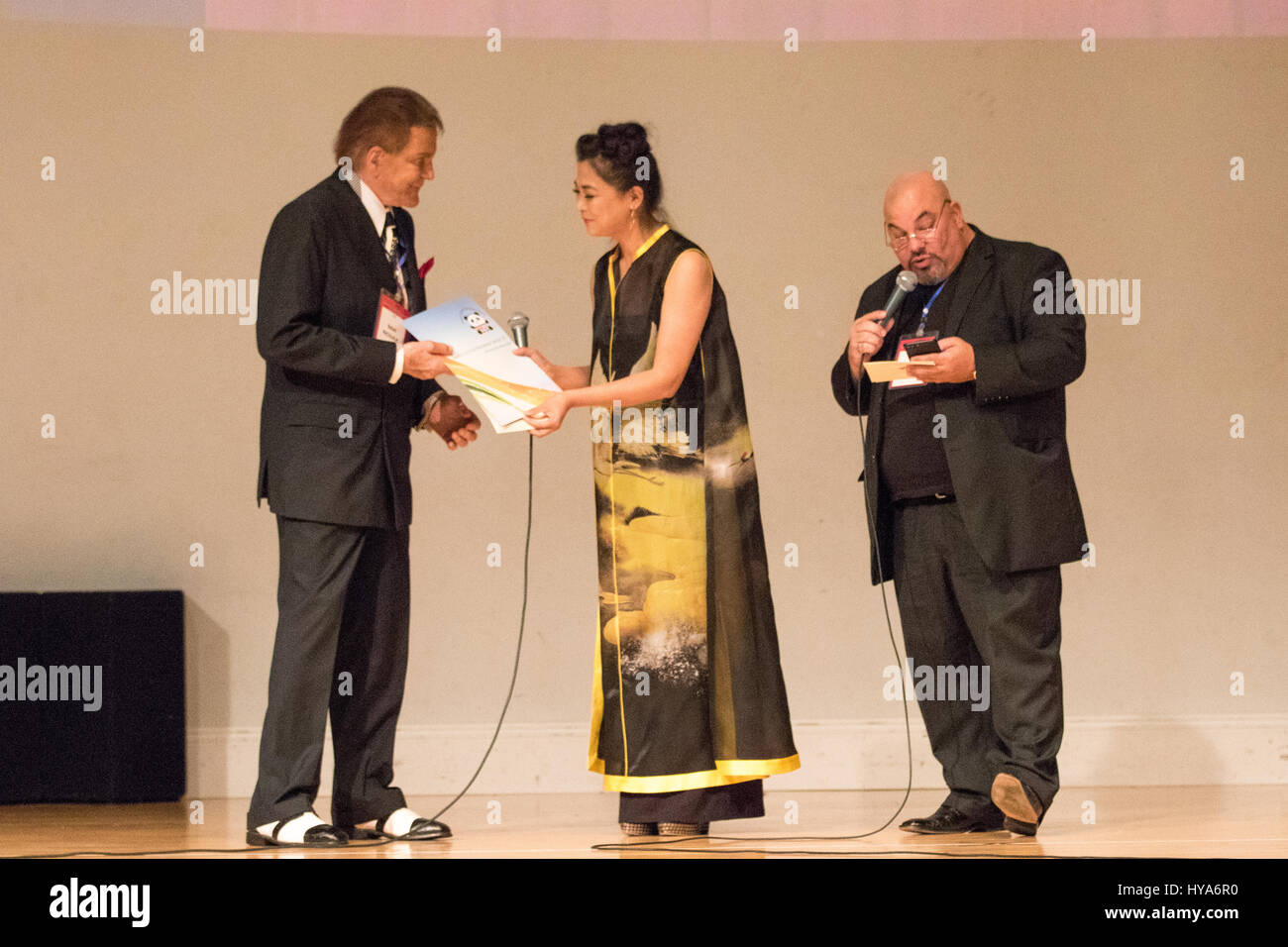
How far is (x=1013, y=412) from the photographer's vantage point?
3.48m

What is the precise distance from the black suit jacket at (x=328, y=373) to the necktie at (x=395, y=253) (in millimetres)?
41

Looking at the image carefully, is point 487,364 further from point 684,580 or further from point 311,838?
point 311,838

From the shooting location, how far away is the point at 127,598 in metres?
4.48

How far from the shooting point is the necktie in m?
3.51

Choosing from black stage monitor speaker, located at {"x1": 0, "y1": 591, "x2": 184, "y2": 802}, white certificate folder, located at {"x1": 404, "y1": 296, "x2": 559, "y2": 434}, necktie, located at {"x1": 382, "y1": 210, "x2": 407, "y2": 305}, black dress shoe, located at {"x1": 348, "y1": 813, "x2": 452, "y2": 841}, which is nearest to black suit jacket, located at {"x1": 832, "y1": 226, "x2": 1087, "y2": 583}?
white certificate folder, located at {"x1": 404, "y1": 296, "x2": 559, "y2": 434}

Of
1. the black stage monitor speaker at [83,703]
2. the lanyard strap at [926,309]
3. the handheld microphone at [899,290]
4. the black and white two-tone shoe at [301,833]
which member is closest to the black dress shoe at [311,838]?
the black and white two-tone shoe at [301,833]

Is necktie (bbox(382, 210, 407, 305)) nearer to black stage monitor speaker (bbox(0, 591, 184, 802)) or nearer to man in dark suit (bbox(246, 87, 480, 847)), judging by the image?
man in dark suit (bbox(246, 87, 480, 847))

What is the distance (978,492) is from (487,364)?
3.89ft

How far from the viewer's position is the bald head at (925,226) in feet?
11.5

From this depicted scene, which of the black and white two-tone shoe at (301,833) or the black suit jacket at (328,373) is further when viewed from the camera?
the black suit jacket at (328,373)

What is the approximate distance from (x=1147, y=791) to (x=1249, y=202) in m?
1.94

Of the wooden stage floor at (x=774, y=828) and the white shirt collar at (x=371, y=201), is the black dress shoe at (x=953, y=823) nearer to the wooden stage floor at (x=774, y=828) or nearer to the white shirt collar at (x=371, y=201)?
→ the wooden stage floor at (x=774, y=828)
